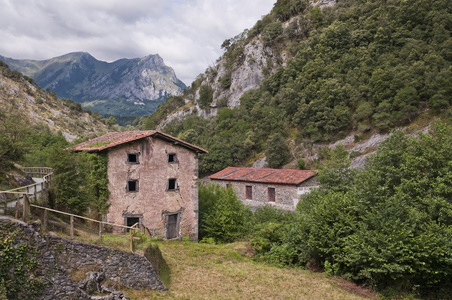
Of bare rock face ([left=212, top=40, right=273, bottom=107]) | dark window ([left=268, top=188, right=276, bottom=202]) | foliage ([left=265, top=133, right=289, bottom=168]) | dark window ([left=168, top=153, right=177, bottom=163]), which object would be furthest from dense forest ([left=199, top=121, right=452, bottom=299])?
bare rock face ([left=212, top=40, right=273, bottom=107])

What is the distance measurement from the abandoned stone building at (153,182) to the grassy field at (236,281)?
11.5 feet

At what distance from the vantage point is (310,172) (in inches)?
1364

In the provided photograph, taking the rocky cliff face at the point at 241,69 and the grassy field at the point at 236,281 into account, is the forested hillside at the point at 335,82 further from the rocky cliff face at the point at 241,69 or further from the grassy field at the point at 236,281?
the grassy field at the point at 236,281

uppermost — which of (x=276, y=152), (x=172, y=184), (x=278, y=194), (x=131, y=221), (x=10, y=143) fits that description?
(x=276, y=152)

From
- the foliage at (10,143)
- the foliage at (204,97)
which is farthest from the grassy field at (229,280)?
the foliage at (204,97)

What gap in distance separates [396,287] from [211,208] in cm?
1424

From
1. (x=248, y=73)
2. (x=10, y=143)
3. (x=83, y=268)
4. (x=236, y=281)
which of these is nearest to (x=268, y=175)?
(x=236, y=281)

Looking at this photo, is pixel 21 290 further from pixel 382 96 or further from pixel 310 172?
pixel 382 96

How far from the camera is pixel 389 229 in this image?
45.2ft

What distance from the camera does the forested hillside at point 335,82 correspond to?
44562mm

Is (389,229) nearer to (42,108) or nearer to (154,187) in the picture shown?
(154,187)

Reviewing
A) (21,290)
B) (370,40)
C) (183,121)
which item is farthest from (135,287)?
(183,121)

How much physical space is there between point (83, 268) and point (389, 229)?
13.4m

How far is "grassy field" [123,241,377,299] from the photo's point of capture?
1217cm
